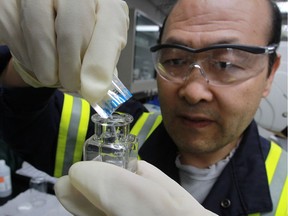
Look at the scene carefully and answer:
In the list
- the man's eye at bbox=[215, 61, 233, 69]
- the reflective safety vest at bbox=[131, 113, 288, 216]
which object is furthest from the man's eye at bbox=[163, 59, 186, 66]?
the reflective safety vest at bbox=[131, 113, 288, 216]

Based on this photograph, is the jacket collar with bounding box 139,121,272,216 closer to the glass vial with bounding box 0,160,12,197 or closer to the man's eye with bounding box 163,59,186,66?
the man's eye with bounding box 163,59,186,66

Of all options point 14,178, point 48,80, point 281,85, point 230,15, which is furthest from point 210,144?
point 14,178

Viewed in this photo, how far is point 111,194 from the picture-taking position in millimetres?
303

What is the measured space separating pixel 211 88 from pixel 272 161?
0.35m

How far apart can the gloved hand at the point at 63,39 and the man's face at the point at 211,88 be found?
331 mm

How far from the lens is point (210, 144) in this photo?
66cm

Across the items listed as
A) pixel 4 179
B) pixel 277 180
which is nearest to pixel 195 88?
pixel 277 180

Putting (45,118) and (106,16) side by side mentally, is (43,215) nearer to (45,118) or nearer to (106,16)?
(45,118)

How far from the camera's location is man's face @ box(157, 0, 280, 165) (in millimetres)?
624

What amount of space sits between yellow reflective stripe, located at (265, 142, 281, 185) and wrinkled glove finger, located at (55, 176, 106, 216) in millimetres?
601

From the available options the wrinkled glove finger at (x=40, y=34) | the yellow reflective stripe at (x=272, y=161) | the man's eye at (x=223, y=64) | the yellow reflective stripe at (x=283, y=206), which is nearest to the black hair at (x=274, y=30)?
the man's eye at (x=223, y=64)

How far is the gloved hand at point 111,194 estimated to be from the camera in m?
0.30

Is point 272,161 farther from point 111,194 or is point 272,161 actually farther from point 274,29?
point 111,194

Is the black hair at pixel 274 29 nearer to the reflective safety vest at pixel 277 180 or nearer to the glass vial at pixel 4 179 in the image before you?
the reflective safety vest at pixel 277 180
